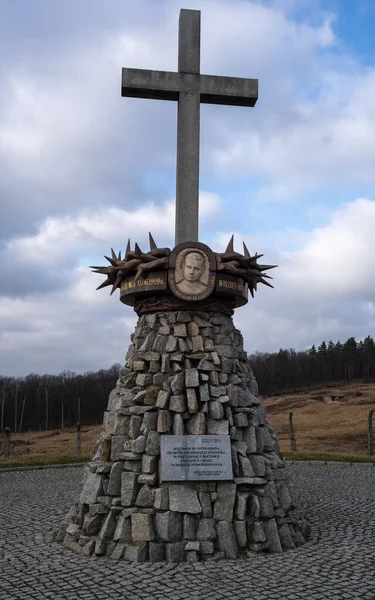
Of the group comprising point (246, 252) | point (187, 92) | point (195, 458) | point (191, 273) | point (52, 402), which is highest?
point (187, 92)

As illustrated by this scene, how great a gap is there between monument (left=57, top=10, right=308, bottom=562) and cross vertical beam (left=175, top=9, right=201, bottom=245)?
17 millimetres

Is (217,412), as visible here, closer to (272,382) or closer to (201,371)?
(201,371)

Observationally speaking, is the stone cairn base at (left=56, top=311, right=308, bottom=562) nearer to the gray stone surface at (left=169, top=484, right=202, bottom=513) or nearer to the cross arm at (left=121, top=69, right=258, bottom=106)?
the gray stone surface at (left=169, top=484, right=202, bottom=513)

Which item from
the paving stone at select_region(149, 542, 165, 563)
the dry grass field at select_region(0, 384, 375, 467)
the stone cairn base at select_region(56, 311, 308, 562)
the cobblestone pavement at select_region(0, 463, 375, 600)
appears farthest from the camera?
the dry grass field at select_region(0, 384, 375, 467)

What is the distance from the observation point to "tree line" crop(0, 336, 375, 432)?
62.0 meters

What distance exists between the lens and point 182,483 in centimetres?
752

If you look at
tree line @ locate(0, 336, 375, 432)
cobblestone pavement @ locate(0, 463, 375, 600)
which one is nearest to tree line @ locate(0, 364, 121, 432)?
tree line @ locate(0, 336, 375, 432)

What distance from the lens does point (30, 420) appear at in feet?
203

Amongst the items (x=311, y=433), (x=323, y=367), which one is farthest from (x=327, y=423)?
(x=323, y=367)

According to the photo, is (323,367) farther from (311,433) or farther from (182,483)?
(182,483)

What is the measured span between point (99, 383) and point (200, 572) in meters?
64.5

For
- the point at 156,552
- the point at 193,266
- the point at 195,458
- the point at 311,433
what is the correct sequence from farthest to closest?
the point at 311,433 → the point at 193,266 → the point at 195,458 → the point at 156,552

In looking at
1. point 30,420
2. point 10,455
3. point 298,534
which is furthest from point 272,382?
point 298,534

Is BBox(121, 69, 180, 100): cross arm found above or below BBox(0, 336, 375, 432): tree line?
above
